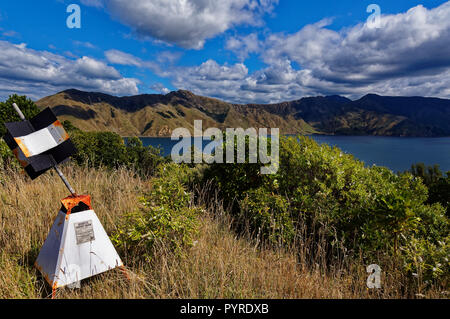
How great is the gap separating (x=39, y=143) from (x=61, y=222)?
0.86 metres

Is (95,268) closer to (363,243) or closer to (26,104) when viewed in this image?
(363,243)

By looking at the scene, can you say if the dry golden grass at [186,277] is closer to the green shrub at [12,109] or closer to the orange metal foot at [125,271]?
the orange metal foot at [125,271]

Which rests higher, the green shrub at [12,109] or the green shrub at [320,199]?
the green shrub at [12,109]

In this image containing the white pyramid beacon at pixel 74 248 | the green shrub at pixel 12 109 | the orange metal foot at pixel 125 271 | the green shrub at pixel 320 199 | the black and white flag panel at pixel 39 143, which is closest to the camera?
the black and white flag panel at pixel 39 143

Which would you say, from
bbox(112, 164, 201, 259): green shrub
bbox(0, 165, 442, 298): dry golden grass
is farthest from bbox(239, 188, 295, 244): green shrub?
bbox(112, 164, 201, 259): green shrub

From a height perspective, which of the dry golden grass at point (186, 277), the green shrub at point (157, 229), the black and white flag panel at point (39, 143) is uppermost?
the black and white flag panel at point (39, 143)

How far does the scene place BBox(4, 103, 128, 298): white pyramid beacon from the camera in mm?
2260

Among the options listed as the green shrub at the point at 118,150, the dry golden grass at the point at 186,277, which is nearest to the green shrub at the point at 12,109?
the green shrub at the point at 118,150

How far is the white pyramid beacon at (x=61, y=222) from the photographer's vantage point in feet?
7.41

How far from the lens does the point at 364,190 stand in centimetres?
459

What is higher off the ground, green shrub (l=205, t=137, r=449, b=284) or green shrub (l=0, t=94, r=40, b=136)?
green shrub (l=0, t=94, r=40, b=136)

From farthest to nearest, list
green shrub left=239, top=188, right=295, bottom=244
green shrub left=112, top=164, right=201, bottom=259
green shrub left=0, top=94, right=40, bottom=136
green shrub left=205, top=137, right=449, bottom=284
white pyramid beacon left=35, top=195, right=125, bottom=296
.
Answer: green shrub left=0, top=94, right=40, bottom=136 < green shrub left=239, top=188, right=295, bottom=244 < green shrub left=205, top=137, right=449, bottom=284 < green shrub left=112, top=164, right=201, bottom=259 < white pyramid beacon left=35, top=195, right=125, bottom=296

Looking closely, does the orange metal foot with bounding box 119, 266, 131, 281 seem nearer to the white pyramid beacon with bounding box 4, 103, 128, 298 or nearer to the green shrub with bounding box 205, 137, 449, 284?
the white pyramid beacon with bounding box 4, 103, 128, 298

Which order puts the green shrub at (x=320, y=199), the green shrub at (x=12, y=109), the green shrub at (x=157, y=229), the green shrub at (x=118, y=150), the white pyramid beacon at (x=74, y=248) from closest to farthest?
the white pyramid beacon at (x=74, y=248), the green shrub at (x=157, y=229), the green shrub at (x=320, y=199), the green shrub at (x=118, y=150), the green shrub at (x=12, y=109)
